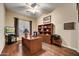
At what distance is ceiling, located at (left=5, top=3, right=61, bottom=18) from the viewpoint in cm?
186

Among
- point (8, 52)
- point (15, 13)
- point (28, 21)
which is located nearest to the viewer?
point (8, 52)

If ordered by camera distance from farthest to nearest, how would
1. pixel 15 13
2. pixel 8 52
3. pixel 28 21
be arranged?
pixel 28 21
pixel 15 13
pixel 8 52

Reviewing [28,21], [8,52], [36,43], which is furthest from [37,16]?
[8,52]

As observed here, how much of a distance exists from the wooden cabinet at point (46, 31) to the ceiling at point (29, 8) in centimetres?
32

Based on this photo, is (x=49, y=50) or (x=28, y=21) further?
(x=28, y=21)

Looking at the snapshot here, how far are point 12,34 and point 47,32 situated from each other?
845 mm

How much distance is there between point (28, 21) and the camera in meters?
2.06

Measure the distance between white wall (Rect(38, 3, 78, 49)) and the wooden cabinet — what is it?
0.13 meters

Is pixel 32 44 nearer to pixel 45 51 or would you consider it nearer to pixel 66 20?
pixel 45 51

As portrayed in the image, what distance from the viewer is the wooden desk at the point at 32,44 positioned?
77.8 inches

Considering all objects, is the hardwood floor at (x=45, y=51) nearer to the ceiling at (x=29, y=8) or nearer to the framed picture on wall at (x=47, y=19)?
the framed picture on wall at (x=47, y=19)

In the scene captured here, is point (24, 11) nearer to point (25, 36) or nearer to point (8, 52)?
point (25, 36)

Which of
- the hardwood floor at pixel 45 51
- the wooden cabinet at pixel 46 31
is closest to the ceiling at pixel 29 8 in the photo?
the wooden cabinet at pixel 46 31

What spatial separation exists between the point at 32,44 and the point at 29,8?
0.89 metres
